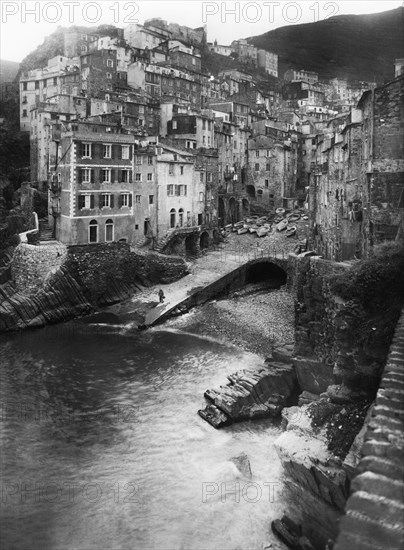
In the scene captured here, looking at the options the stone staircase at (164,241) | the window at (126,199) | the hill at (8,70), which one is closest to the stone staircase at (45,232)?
the window at (126,199)

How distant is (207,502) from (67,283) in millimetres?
28375

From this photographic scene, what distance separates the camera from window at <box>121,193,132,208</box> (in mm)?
50781

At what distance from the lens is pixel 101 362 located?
110 ft

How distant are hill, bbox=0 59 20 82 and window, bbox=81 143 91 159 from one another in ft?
256

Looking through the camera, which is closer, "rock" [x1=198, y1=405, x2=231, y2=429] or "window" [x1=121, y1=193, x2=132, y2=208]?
"rock" [x1=198, y1=405, x2=231, y2=429]

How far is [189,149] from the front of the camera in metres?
60.8

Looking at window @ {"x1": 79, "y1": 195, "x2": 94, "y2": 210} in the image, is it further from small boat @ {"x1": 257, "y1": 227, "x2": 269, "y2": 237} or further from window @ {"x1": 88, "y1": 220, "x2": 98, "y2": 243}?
small boat @ {"x1": 257, "y1": 227, "x2": 269, "y2": 237}

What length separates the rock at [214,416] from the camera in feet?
80.6

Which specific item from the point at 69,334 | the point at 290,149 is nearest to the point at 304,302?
the point at 69,334

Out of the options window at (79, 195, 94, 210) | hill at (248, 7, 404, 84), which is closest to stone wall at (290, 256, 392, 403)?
window at (79, 195, 94, 210)

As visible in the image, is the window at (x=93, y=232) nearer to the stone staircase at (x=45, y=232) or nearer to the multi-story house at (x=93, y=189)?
the multi-story house at (x=93, y=189)

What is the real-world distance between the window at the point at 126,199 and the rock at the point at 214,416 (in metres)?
29.8

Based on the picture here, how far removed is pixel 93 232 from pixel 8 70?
9375 centimetres

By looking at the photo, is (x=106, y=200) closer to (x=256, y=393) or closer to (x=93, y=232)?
(x=93, y=232)
